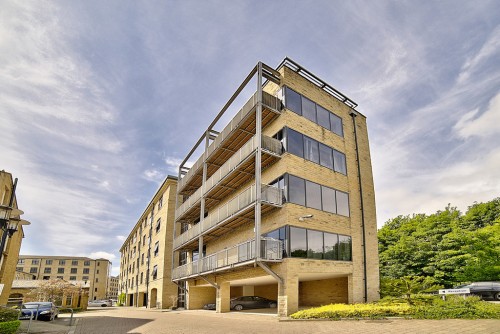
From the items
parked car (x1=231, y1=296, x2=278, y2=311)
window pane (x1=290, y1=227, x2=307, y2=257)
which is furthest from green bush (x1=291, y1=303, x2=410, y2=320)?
parked car (x1=231, y1=296, x2=278, y2=311)

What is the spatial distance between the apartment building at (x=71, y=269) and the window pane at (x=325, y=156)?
93373mm

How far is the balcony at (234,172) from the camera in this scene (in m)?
18.5

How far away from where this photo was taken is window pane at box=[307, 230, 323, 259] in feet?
56.8

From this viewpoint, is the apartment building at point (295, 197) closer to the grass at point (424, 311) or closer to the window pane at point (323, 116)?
the window pane at point (323, 116)

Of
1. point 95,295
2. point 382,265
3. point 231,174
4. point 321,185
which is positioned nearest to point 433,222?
point 382,265

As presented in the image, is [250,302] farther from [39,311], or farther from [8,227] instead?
[8,227]

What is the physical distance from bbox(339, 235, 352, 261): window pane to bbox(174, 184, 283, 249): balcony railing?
486cm

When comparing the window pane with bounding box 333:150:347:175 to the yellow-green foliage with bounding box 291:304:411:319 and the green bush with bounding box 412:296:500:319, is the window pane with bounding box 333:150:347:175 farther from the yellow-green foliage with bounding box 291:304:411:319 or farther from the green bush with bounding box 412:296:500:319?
the green bush with bounding box 412:296:500:319

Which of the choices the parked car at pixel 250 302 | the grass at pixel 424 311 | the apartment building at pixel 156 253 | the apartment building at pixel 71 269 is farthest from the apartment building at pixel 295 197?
the apartment building at pixel 71 269

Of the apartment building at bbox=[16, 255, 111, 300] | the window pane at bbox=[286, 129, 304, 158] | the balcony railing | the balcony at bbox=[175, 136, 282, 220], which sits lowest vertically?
the apartment building at bbox=[16, 255, 111, 300]

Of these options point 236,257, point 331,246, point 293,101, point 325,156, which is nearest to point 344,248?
point 331,246

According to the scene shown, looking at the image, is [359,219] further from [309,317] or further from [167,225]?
[167,225]

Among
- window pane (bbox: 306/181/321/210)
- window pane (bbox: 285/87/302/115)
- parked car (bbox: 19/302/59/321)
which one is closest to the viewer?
window pane (bbox: 306/181/321/210)

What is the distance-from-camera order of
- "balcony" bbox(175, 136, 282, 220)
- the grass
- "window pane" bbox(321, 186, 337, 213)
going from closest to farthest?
the grass < "balcony" bbox(175, 136, 282, 220) < "window pane" bbox(321, 186, 337, 213)
